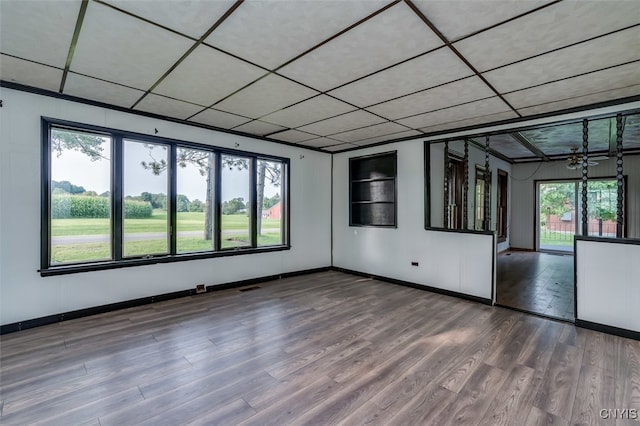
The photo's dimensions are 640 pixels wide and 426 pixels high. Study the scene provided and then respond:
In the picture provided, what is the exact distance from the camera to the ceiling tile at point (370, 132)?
4.59 m

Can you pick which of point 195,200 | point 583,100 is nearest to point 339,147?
point 195,200

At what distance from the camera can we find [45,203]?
11.2 ft

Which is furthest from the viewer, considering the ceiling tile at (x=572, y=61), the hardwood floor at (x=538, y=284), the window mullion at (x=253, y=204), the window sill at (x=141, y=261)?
the window mullion at (x=253, y=204)

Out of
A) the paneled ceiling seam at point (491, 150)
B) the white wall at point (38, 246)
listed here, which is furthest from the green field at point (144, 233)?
the paneled ceiling seam at point (491, 150)

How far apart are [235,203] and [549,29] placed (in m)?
4.50

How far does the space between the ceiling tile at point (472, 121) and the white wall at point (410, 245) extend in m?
0.46

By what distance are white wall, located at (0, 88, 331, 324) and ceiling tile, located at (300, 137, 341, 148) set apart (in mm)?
1133

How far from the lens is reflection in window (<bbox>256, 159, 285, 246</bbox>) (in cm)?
550

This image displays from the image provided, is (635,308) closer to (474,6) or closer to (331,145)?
(474,6)

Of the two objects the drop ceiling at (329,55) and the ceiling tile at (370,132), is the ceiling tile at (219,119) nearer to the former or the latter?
the drop ceiling at (329,55)

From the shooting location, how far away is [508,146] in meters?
6.76

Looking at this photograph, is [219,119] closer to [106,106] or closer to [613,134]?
[106,106]

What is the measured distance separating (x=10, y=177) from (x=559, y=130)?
7917 millimetres

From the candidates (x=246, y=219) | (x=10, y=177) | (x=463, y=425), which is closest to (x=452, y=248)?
(x=463, y=425)
